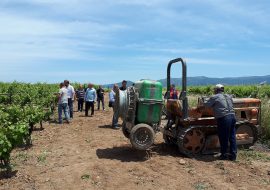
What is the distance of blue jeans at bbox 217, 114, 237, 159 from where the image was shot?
9.04 meters

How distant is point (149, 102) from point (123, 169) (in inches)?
65.9

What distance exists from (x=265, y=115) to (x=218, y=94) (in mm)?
3147

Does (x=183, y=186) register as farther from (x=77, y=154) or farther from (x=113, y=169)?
(x=77, y=154)

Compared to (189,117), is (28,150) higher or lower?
lower

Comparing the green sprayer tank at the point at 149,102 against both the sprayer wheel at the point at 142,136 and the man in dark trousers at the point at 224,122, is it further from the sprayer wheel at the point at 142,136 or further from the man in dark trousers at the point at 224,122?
the man in dark trousers at the point at 224,122

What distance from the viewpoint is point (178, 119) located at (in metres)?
9.70

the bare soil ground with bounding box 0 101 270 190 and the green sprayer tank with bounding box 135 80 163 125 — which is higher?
the green sprayer tank with bounding box 135 80 163 125

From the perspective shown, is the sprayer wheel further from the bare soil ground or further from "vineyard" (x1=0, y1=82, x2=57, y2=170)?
"vineyard" (x1=0, y1=82, x2=57, y2=170)

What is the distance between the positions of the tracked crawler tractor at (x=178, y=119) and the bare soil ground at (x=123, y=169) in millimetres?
353

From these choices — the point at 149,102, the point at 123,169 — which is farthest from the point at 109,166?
the point at 149,102

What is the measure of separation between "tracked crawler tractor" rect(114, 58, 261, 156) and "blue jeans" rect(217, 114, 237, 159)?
473mm

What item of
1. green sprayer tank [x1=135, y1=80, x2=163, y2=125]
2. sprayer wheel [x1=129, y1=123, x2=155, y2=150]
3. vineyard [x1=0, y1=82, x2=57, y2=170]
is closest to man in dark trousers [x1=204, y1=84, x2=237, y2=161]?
green sprayer tank [x1=135, y1=80, x2=163, y2=125]

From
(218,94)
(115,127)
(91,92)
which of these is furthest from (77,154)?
(91,92)

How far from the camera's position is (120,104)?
29.6 ft
